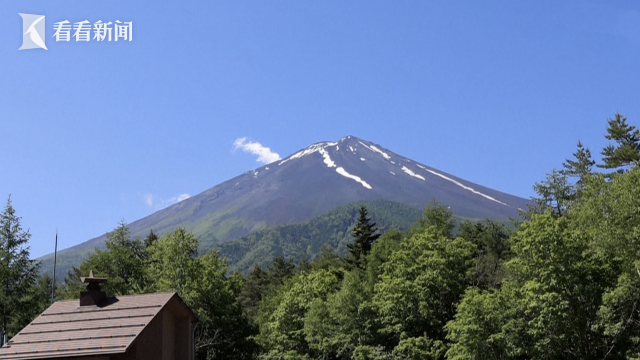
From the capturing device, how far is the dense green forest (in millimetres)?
43844

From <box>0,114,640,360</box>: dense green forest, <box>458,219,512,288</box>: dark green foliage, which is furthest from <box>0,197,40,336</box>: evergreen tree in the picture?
<box>458,219,512,288</box>: dark green foliage

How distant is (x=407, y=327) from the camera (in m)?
58.7

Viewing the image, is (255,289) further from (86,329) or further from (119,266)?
(86,329)

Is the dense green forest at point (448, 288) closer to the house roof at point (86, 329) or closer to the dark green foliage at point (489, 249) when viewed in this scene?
the dark green foliage at point (489, 249)

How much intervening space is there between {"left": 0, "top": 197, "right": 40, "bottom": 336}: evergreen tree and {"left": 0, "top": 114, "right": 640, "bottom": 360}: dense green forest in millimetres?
101

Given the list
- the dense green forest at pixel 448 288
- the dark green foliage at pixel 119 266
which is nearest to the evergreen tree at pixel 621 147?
the dense green forest at pixel 448 288

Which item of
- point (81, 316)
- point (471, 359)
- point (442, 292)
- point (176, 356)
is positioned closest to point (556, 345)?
point (471, 359)

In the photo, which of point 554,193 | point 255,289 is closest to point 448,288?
point 554,193

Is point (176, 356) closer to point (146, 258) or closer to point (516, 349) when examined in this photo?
point (516, 349)

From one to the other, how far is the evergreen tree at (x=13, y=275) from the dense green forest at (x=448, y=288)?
0.10m

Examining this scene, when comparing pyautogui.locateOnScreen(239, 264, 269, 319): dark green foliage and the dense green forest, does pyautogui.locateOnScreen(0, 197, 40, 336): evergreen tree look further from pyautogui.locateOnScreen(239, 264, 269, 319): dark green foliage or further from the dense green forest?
pyautogui.locateOnScreen(239, 264, 269, 319): dark green foliage

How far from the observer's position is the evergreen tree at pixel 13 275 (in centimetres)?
5347

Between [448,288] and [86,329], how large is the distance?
32982mm

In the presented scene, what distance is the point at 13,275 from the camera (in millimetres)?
54062
